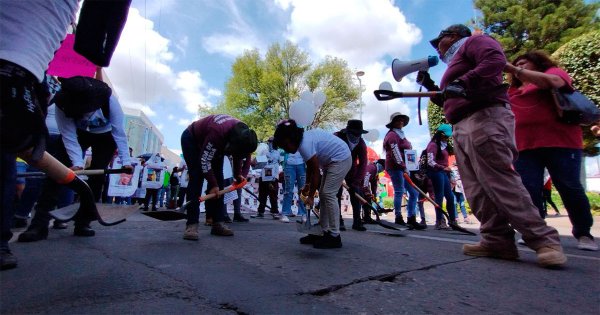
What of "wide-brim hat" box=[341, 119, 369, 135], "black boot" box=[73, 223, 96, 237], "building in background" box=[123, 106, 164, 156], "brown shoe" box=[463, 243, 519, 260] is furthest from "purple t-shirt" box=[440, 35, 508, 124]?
"building in background" box=[123, 106, 164, 156]

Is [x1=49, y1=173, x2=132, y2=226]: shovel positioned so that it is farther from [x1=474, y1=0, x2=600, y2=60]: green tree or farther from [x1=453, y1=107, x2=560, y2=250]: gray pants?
[x1=474, y1=0, x2=600, y2=60]: green tree

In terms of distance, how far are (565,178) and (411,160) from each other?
337 centimetres

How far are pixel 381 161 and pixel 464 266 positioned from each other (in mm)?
6413

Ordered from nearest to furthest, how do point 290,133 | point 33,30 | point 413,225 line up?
point 33,30 < point 290,133 < point 413,225

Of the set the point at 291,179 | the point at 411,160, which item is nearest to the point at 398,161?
the point at 411,160

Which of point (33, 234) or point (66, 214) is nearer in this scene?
point (66, 214)

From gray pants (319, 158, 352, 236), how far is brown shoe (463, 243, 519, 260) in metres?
1.15

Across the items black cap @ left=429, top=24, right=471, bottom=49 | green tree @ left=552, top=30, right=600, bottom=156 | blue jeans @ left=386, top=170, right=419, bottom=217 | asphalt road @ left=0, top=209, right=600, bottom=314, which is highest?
green tree @ left=552, top=30, right=600, bottom=156

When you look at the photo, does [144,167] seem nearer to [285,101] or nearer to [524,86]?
[524,86]

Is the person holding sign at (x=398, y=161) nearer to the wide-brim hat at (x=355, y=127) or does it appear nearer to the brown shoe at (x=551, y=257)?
the wide-brim hat at (x=355, y=127)

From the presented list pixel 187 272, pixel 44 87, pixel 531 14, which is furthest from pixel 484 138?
pixel 531 14

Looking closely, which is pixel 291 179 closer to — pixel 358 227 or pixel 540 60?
pixel 358 227

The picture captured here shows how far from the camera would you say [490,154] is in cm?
245

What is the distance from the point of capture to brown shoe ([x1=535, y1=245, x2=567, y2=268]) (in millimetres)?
2180
